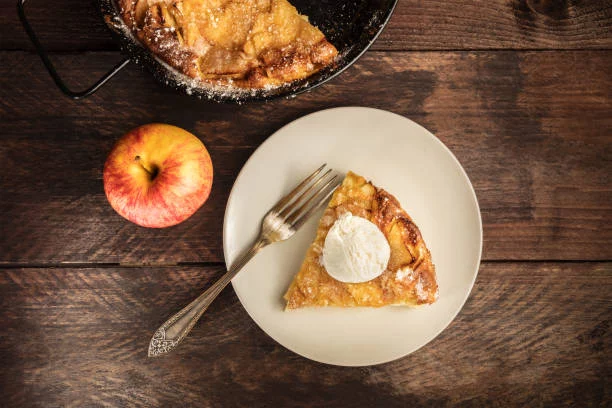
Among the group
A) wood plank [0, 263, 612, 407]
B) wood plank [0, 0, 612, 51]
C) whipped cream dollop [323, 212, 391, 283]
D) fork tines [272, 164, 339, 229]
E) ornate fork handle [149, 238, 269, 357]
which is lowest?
wood plank [0, 263, 612, 407]

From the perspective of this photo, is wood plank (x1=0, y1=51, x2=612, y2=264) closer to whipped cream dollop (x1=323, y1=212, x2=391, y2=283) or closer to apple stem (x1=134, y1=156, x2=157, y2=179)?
apple stem (x1=134, y1=156, x2=157, y2=179)

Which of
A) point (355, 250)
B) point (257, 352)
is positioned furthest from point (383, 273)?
point (257, 352)

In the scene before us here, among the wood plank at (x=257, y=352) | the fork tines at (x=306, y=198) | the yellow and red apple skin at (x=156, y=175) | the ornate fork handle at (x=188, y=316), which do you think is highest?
the yellow and red apple skin at (x=156, y=175)

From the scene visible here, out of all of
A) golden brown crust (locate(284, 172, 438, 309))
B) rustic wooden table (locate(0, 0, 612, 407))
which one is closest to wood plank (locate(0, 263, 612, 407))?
rustic wooden table (locate(0, 0, 612, 407))

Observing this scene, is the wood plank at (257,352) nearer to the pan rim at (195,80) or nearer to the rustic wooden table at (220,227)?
the rustic wooden table at (220,227)

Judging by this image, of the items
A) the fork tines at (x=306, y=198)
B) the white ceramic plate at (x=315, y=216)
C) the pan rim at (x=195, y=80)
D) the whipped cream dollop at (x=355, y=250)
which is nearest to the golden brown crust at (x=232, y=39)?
the pan rim at (x=195, y=80)

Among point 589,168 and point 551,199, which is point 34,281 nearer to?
point 551,199
